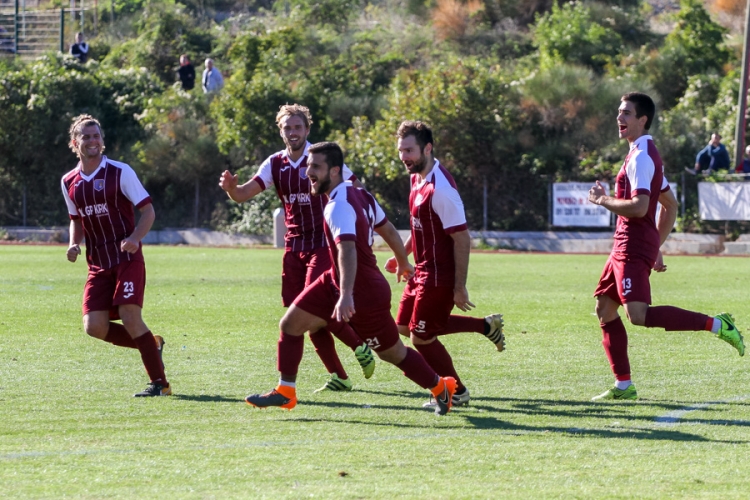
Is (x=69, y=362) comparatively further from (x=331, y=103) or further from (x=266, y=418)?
(x=331, y=103)

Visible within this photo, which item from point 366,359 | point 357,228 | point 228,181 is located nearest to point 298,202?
point 228,181

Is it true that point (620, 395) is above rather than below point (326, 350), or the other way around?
below

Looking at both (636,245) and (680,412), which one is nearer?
(680,412)

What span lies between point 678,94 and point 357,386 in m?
31.3

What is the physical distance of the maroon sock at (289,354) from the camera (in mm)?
7031

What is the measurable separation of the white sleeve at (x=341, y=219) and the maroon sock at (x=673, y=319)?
2.22 m

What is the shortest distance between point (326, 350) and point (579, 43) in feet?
106

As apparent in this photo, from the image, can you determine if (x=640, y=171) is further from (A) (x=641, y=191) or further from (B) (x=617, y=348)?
(B) (x=617, y=348)

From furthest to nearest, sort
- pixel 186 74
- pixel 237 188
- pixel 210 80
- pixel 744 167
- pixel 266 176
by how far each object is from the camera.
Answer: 1. pixel 186 74
2. pixel 210 80
3. pixel 744 167
4. pixel 266 176
5. pixel 237 188

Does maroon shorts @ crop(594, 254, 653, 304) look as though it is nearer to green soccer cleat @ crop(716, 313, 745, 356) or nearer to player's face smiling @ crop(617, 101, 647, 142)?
green soccer cleat @ crop(716, 313, 745, 356)

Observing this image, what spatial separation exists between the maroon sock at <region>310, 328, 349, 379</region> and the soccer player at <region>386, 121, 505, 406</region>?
0.73 m

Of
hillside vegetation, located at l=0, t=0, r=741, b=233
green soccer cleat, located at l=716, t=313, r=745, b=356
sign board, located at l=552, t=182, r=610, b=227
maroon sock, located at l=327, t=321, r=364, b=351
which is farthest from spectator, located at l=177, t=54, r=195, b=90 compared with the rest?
green soccer cleat, located at l=716, t=313, r=745, b=356

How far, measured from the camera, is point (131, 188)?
7812 millimetres

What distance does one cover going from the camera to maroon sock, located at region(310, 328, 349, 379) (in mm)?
8109
